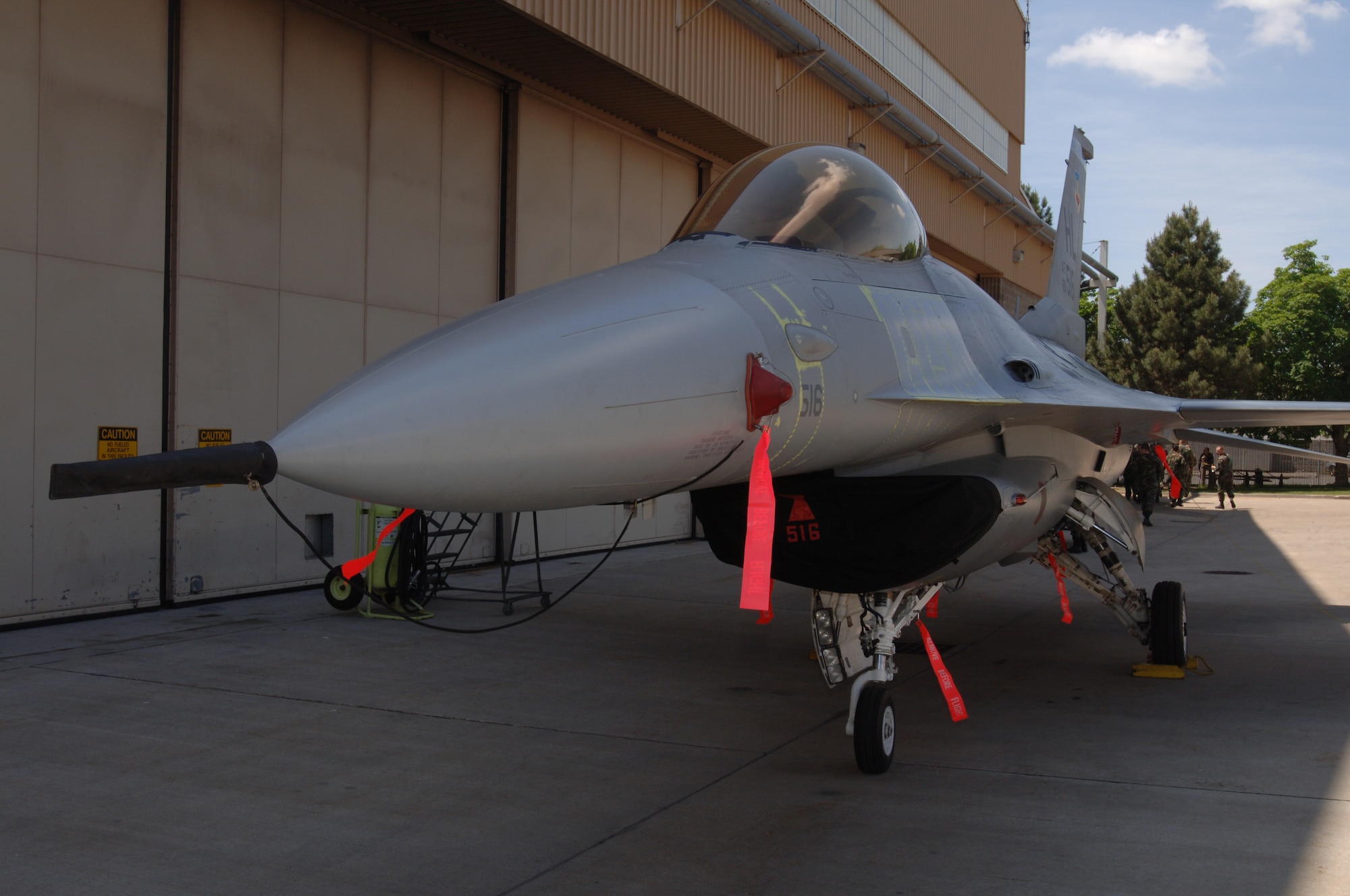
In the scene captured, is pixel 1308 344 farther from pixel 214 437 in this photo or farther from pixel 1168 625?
pixel 214 437

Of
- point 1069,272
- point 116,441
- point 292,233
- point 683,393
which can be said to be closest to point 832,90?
point 1069,272

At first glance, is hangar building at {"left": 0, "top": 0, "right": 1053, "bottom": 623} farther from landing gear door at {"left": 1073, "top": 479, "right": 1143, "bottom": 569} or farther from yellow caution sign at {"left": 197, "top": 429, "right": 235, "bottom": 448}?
landing gear door at {"left": 1073, "top": 479, "right": 1143, "bottom": 569}

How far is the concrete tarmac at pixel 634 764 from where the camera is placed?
11.9 feet

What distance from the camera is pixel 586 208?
13.8m

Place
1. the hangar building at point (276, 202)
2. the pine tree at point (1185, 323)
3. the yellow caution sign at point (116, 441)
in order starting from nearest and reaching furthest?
1. the hangar building at point (276, 202)
2. the yellow caution sign at point (116, 441)
3. the pine tree at point (1185, 323)

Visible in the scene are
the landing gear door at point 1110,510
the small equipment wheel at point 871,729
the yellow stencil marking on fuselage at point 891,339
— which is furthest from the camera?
the landing gear door at point 1110,510

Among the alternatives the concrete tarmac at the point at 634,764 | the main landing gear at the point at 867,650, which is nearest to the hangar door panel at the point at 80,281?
the concrete tarmac at the point at 634,764

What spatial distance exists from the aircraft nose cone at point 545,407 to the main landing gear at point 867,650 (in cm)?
180

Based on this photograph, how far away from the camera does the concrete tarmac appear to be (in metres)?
3.62

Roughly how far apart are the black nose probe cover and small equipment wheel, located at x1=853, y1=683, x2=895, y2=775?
2.92m

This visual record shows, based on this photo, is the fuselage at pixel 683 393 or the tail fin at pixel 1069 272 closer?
the fuselage at pixel 683 393

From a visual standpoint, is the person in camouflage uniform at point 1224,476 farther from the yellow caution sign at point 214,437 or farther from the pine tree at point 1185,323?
the yellow caution sign at point 214,437

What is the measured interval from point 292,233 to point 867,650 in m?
7.38

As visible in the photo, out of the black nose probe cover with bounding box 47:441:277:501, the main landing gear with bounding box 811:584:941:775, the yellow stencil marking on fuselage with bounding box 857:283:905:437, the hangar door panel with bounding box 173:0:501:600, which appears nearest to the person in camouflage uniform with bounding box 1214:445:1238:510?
the hangar door panel with bounding box 173:0:501:600
